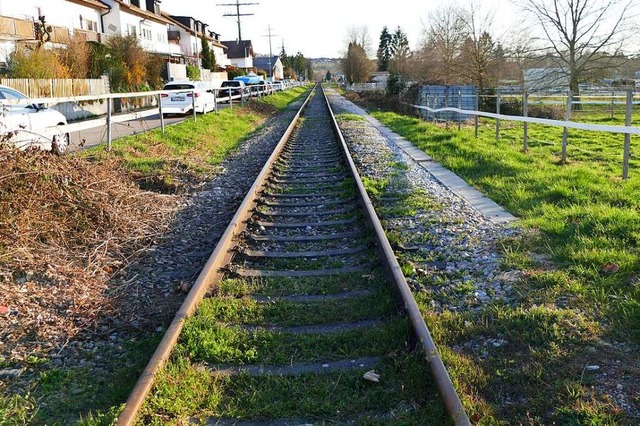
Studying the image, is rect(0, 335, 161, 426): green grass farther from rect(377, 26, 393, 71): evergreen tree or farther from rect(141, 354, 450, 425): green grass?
rect(377, 26, 393, 71): evergreen tree

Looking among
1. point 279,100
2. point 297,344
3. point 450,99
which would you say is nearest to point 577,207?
point 297,344

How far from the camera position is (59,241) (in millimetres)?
5895

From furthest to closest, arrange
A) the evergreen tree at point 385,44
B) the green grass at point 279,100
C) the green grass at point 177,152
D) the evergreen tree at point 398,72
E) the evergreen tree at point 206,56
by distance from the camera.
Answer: the evergreen tree at point 385,44
the evergreen tree at point 206,56
the evergreen tree at point 398,72
the green grass at point 279,100
the green grass at point 177,152

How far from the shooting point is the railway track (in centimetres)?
317

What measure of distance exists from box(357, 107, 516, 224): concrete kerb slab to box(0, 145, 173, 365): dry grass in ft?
13.4

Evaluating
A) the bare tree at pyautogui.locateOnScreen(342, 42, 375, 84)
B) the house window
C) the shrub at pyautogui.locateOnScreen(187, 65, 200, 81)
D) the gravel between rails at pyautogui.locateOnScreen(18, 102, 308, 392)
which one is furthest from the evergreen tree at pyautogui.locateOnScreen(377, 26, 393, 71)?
the gravel between rails at pyautogui.locateOnScreen(18, 102, 308, 392)

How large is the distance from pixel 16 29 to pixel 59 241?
30819mm

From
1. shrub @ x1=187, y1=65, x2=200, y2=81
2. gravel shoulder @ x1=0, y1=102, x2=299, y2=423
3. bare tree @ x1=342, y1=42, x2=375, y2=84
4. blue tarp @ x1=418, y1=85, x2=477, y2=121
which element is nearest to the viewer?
gravel shoulder @ x1=0, y1=102, x2=299, y2=423

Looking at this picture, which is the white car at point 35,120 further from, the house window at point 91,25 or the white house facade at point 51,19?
the house window at point 91,25

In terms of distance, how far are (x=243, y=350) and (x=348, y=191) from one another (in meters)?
5.12

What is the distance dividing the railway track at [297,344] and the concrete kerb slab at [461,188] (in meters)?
1.82

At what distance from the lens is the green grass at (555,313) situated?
329 cm

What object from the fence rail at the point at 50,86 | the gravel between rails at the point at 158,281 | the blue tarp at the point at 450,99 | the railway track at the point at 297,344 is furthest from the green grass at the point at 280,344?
the blue tarp at the point at 450,99

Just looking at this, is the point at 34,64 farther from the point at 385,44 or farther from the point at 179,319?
the point at 385,44
